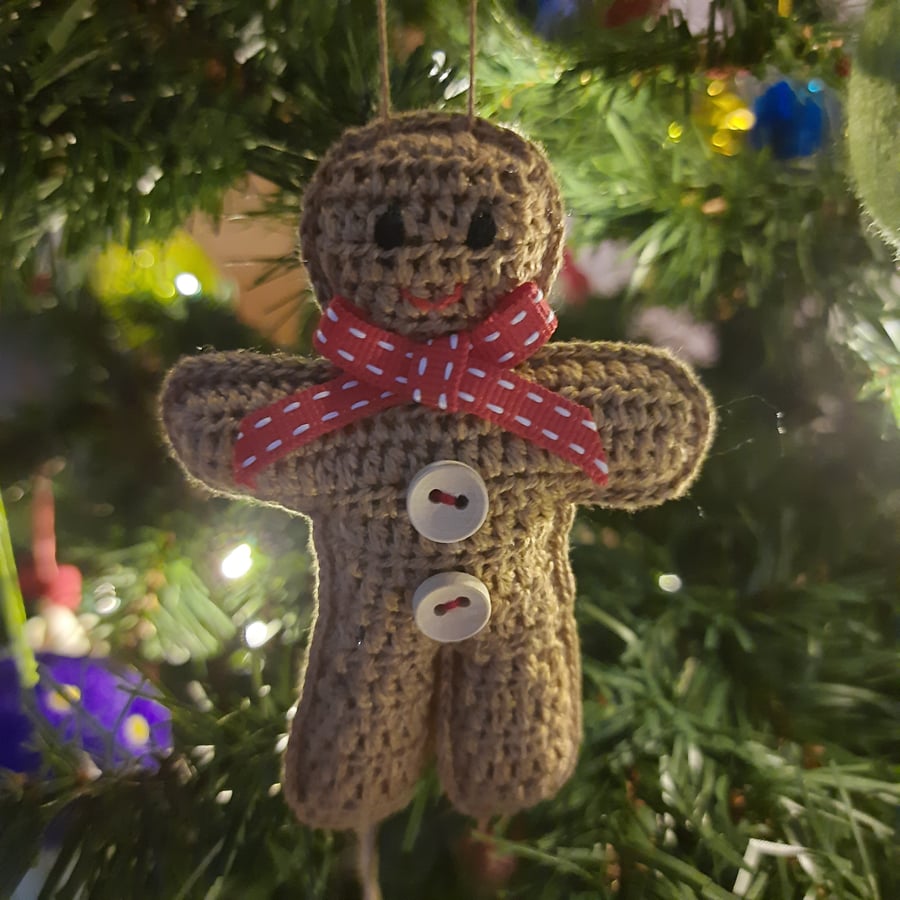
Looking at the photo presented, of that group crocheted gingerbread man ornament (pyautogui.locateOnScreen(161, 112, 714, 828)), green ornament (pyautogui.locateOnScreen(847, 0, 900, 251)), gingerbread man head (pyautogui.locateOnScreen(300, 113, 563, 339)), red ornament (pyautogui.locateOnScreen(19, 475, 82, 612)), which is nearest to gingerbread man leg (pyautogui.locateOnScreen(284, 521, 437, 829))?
crocheted gingerbread man ornament (pyautogui.locateOnScreen(161, 112, 714, 828))

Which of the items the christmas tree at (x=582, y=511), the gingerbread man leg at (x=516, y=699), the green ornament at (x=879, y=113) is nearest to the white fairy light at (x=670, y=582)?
the christmas tree at (x=582, y=511)

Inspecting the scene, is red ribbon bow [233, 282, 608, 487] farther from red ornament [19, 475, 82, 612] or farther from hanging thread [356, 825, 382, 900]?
red ornament [19, 475, 82, 612]

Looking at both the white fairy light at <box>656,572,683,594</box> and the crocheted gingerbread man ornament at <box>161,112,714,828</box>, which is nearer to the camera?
the crocheted gingerbread man ornament at <box>161,112,714,828</box>

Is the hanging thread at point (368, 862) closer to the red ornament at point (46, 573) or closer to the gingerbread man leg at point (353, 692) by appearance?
the gingerbread man leg at point (353, 692)

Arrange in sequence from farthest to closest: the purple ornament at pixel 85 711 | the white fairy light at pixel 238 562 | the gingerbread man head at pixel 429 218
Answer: the white fairy light at pixel 238 562 → the purple ornament at pixel 85 711 → the gingerbread man head at pixel 429 218

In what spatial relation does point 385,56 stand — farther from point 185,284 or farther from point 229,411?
point 185,284

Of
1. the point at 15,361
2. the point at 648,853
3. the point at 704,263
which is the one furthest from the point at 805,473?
the point at 15,361
